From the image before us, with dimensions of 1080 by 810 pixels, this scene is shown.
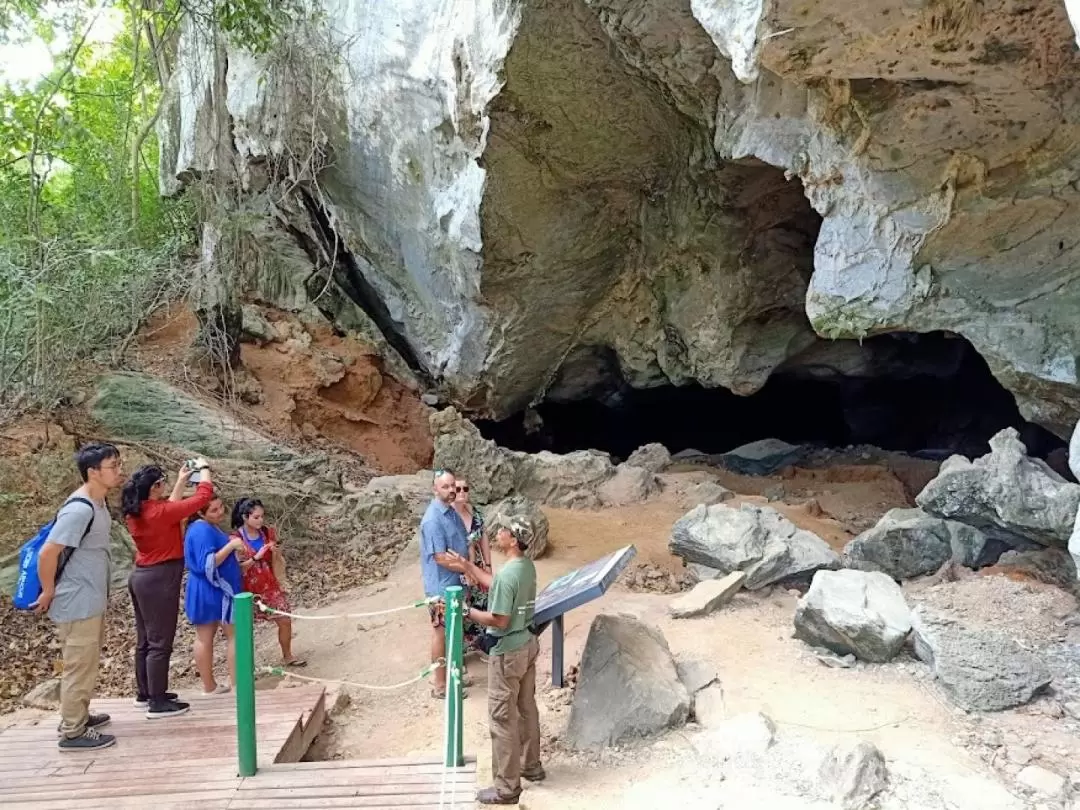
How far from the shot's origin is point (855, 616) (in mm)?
4453

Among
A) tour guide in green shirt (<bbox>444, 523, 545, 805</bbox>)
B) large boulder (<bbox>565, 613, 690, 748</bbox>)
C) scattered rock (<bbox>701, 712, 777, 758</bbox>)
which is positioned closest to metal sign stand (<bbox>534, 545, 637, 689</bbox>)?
tour guide in green shirt (<bbox>444, 523, 545, 805</bbox>)

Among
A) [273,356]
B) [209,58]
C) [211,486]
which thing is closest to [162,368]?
[273,356]

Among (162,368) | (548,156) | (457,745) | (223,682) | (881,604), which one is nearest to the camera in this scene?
(457,745)

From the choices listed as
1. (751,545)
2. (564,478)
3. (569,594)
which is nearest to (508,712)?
(569,594)

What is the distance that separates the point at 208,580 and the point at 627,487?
568cm

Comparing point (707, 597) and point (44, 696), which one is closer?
point (44, 696)

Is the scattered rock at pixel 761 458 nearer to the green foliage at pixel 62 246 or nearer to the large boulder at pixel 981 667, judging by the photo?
the large boulder at pixel 981 667

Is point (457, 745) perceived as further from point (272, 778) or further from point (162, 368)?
point (162, 368)

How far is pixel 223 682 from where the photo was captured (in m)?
5.09

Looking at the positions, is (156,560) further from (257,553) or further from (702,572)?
(702,572)

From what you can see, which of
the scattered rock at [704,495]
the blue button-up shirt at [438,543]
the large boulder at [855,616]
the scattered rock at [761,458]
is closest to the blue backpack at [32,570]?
the blue button-up shirt at [438,543]

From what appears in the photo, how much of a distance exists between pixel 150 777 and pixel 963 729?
3654 millimetres

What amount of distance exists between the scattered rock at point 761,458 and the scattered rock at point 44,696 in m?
8.86

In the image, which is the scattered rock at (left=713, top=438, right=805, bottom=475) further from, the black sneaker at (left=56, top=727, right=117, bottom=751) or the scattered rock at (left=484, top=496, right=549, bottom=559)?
the black sneaker at (left=56, top=727, right=117, bottom=751)
